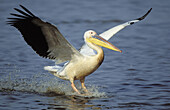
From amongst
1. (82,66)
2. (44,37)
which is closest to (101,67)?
(82,66)

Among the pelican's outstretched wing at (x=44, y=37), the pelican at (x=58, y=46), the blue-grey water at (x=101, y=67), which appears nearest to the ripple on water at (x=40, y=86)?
the blue-grey water at (x=101, y=67)

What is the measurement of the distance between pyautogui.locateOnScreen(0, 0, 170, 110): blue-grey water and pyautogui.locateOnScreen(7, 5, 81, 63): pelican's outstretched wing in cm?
71

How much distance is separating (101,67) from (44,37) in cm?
274

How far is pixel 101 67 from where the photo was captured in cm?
870

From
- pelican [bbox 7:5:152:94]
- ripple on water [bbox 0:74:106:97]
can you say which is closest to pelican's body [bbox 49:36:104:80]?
pelican [bbox 7:5:152:94]

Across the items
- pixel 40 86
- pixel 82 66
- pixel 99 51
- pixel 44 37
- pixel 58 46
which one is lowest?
pixel 40 86

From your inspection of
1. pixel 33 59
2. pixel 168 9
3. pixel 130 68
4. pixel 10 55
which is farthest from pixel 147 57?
pixel 168 9

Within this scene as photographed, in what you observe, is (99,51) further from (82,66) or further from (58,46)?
(58,46)

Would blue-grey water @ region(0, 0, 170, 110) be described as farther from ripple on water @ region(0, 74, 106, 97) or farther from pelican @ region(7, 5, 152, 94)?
pelican @ region(7, 5, 152, 94)

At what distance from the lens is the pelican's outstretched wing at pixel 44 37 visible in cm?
603

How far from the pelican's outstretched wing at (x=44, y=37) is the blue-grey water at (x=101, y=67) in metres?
0.71

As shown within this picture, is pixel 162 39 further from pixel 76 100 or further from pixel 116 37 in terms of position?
pixel 76 100

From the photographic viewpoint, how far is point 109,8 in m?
16.2

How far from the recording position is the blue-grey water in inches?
243
